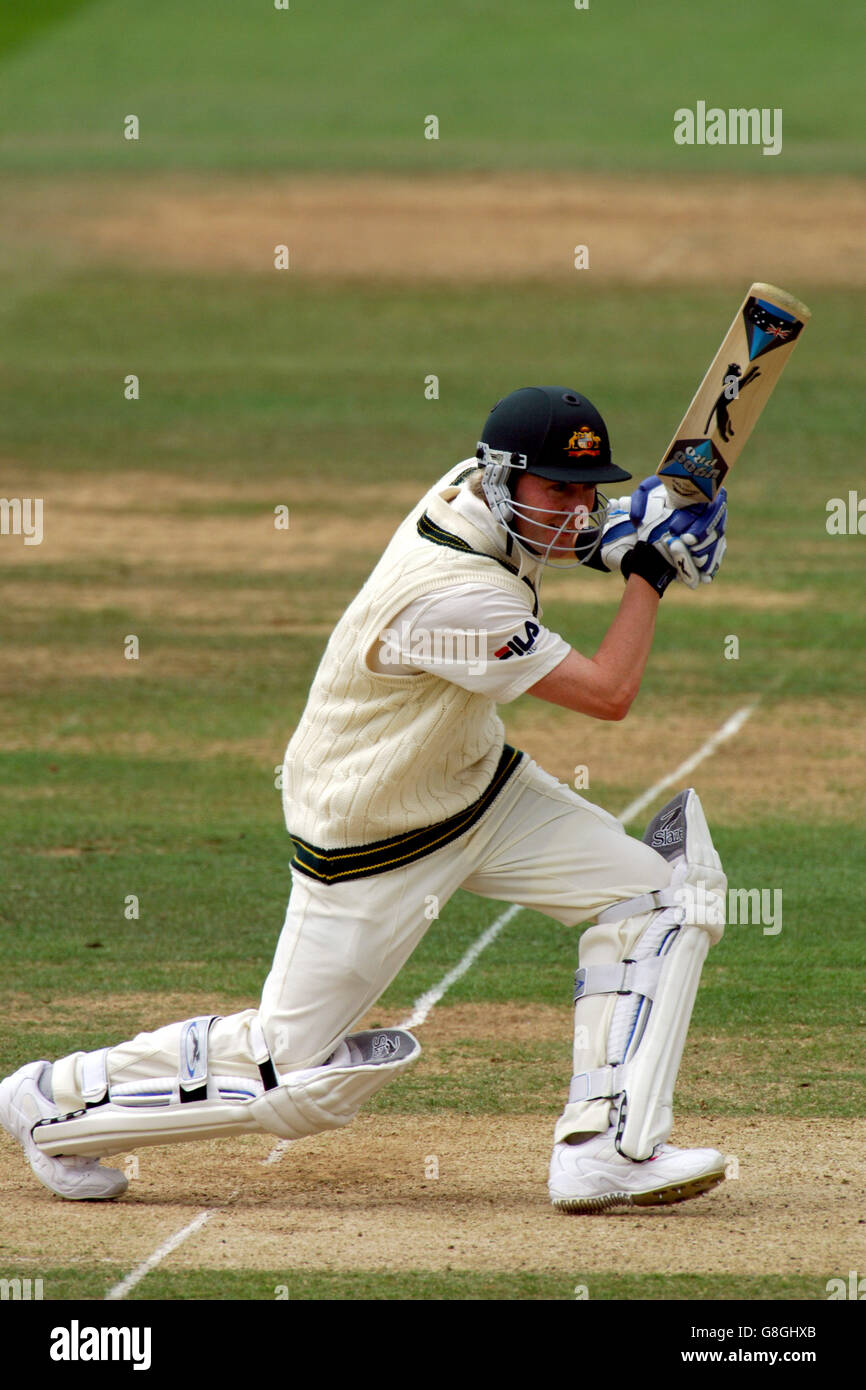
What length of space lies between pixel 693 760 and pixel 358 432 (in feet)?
38.5

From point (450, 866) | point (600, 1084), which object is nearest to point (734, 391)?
point (450, 866)

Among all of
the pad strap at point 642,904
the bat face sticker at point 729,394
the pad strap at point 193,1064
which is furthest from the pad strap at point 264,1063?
the bat face sticker at point 729,394

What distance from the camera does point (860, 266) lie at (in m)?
29.9

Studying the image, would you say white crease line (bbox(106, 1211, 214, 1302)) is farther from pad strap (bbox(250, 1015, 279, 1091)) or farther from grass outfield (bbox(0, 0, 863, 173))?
grass outfield (bbox(0, 0, 863, 173))

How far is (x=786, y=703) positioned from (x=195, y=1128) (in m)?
7.85

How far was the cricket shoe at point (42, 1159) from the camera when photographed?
620 centimetres

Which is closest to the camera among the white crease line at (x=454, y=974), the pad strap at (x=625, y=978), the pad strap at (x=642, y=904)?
the pad strap at (x=625, y=978)

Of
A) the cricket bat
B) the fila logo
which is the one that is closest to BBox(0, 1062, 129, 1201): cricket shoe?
the fila logo

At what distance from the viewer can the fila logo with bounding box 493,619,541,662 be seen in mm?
5875

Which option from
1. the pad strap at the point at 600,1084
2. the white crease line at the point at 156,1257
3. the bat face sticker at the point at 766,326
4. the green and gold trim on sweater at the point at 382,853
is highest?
the bat face sticker at the point at 766,326


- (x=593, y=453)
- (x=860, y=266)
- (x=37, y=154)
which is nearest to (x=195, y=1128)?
(x=593, y=453)

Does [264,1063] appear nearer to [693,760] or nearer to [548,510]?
[548,510]

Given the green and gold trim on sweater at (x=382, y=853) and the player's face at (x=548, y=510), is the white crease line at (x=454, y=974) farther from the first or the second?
the player's face at (x=548, y=510)

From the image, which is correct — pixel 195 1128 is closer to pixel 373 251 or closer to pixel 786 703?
pixel 786 703
